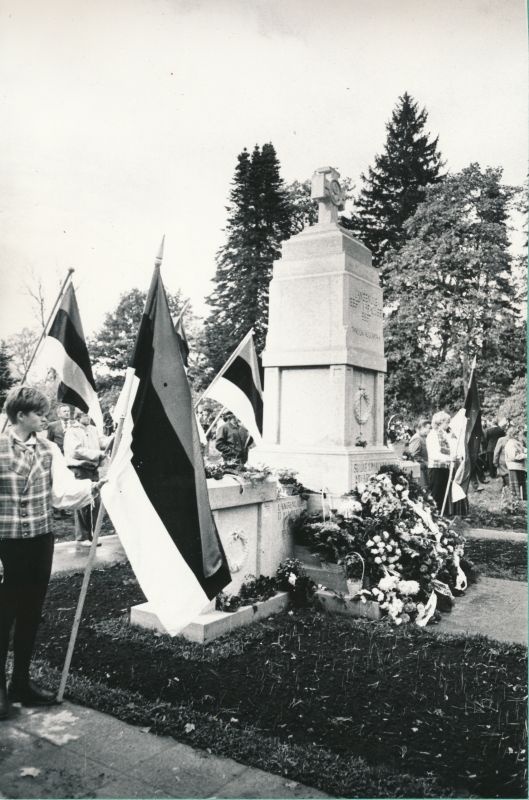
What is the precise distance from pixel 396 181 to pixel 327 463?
107 feet

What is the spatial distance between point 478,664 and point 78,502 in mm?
3194

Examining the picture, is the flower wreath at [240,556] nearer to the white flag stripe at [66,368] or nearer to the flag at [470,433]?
the white flag stripe at [66,368]

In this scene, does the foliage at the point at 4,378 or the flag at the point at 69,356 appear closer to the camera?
the flag at the point at 69,356

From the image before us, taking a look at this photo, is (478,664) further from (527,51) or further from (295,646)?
(527,51)

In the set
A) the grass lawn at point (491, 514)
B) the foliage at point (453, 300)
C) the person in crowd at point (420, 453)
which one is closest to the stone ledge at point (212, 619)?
the person in crowd at point (420, 453)

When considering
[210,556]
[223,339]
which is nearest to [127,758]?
[210,556]

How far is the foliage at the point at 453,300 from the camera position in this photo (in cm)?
2709

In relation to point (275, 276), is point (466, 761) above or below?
below

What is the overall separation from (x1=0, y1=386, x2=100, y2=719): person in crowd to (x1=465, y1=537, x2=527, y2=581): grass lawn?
581 cm

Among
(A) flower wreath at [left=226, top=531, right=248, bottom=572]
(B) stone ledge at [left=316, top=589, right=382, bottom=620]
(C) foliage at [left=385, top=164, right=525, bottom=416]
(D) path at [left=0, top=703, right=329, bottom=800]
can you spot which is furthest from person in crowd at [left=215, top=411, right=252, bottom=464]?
(C) foliage at [left=385, top=164, right=525, bottom=416]

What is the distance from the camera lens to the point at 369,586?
6281 mm

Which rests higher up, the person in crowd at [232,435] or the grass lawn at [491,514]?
the person in crowd at [232,435]

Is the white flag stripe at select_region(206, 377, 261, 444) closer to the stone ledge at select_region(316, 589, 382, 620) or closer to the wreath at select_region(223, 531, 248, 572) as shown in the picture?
the wreath at select_region(223, 531, 248, 572)

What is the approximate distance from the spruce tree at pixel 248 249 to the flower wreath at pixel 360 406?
78.0ft
